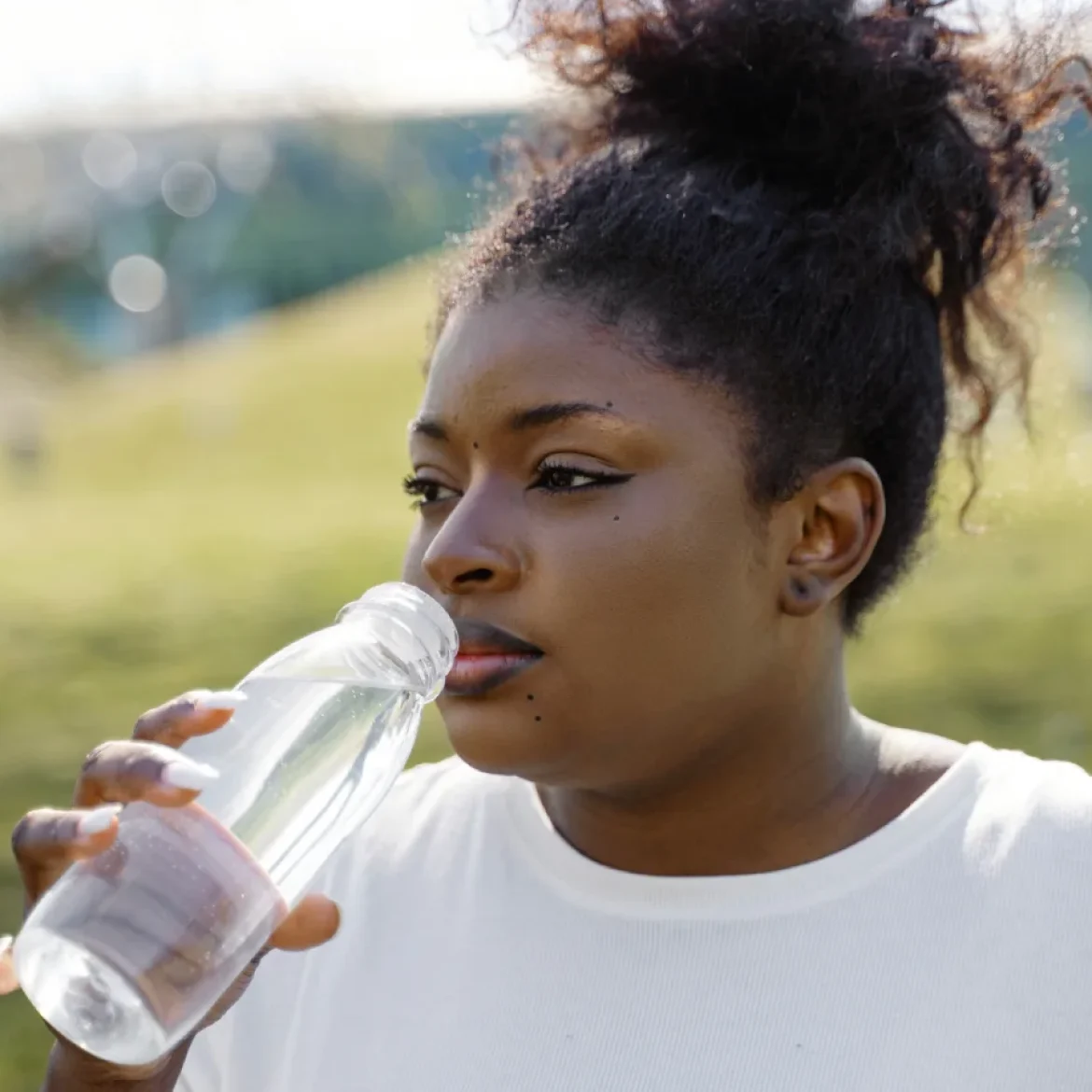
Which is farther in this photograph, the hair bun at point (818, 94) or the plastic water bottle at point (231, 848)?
the hair bun at point (818, 94)

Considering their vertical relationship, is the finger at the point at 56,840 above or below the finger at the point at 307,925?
above

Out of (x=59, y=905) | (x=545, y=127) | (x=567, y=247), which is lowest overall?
(x=59, y=905)

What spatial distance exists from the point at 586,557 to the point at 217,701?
1.33 feet

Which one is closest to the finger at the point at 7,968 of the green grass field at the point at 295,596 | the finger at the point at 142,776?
the finger at the point at 142,776

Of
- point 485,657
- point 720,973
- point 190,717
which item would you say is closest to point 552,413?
point 485,657

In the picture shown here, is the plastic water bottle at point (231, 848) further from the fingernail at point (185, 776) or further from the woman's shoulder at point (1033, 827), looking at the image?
the woman's shoulder at point (1033, 827)

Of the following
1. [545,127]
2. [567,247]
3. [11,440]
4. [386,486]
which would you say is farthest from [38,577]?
[11,440]

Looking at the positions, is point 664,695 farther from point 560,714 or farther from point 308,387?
point 308,387

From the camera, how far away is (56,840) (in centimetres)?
150

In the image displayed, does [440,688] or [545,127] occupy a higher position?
[545,127]

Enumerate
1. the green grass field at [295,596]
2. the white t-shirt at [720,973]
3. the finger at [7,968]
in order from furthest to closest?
1. the green grass field at [295,596]
2. the white t-shirt at [720,973]
3. the finger at [7,968]

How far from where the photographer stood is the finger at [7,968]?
5.14ft

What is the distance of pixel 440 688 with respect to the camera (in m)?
1.75

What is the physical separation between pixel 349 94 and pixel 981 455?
5.92 m
